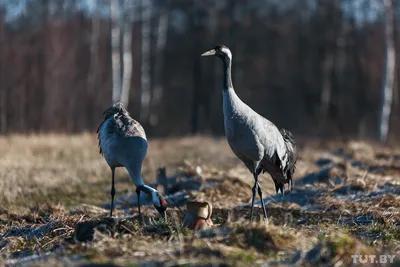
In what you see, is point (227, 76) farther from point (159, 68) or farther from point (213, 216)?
point (159, 68)

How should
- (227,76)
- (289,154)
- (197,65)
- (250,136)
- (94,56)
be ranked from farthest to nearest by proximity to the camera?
(197,65), (94,56), (289,154), (227,76), (250,136)

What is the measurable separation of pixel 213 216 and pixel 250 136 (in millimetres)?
983

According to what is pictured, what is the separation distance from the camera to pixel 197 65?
2606 cm

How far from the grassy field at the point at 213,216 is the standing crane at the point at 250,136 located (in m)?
0.55

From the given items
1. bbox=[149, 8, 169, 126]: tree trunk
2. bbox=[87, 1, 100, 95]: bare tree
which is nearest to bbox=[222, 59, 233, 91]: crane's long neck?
bbox=[87, 1, 100, 95]: bare tree

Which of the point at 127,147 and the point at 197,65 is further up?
the point at 197,65

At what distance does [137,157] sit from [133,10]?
703 inches

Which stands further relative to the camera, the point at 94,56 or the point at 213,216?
the point at 94,56

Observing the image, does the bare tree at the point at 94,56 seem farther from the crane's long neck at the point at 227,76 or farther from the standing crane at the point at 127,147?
the crane's long neck at the point at 227,76

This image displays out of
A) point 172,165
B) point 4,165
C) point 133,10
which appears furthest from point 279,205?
point 133,10

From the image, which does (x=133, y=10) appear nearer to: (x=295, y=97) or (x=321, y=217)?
(x=295, y=97)

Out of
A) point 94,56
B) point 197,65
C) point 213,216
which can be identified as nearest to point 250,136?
point 213,216

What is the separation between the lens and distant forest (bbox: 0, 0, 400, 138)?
23.5m

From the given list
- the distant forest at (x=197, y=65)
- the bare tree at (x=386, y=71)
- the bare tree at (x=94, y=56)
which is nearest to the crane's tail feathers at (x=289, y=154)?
the bare tree at (x=386, y=71)
